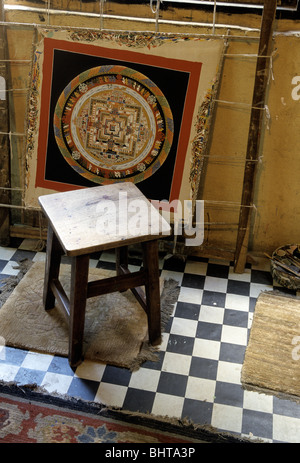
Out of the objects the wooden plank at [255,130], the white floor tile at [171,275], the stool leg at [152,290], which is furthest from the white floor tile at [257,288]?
the stool leg at [152,290]

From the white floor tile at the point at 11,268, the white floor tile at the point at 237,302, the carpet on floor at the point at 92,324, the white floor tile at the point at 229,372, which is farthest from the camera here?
the white floor tile at the point at 11,268

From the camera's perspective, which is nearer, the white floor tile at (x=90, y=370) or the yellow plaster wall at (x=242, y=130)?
the white floor tile at (x=90, y=370)

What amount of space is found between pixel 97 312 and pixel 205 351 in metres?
0.75

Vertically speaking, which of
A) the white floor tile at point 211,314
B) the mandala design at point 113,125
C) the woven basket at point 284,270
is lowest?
the white floor tile at point 211,314

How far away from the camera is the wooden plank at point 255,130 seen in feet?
11.4

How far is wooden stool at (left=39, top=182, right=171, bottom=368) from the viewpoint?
2918 millimetres

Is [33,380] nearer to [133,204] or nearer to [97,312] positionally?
[97,312]

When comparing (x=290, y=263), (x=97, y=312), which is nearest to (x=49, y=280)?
(x=97, y=312)

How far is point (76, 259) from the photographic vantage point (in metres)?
2.87

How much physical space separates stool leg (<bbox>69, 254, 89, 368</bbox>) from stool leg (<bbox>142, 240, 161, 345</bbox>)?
372 mm

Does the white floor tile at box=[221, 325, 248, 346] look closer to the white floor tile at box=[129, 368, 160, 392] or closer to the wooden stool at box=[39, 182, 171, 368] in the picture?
the wooden stool at box=[39, 182, 171, 368]

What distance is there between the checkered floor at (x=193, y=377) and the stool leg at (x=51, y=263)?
42 centimetres

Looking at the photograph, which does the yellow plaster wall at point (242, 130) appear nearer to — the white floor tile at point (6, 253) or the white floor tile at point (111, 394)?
the white floor tile at point (6, 253)

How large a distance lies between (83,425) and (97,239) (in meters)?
0.95
